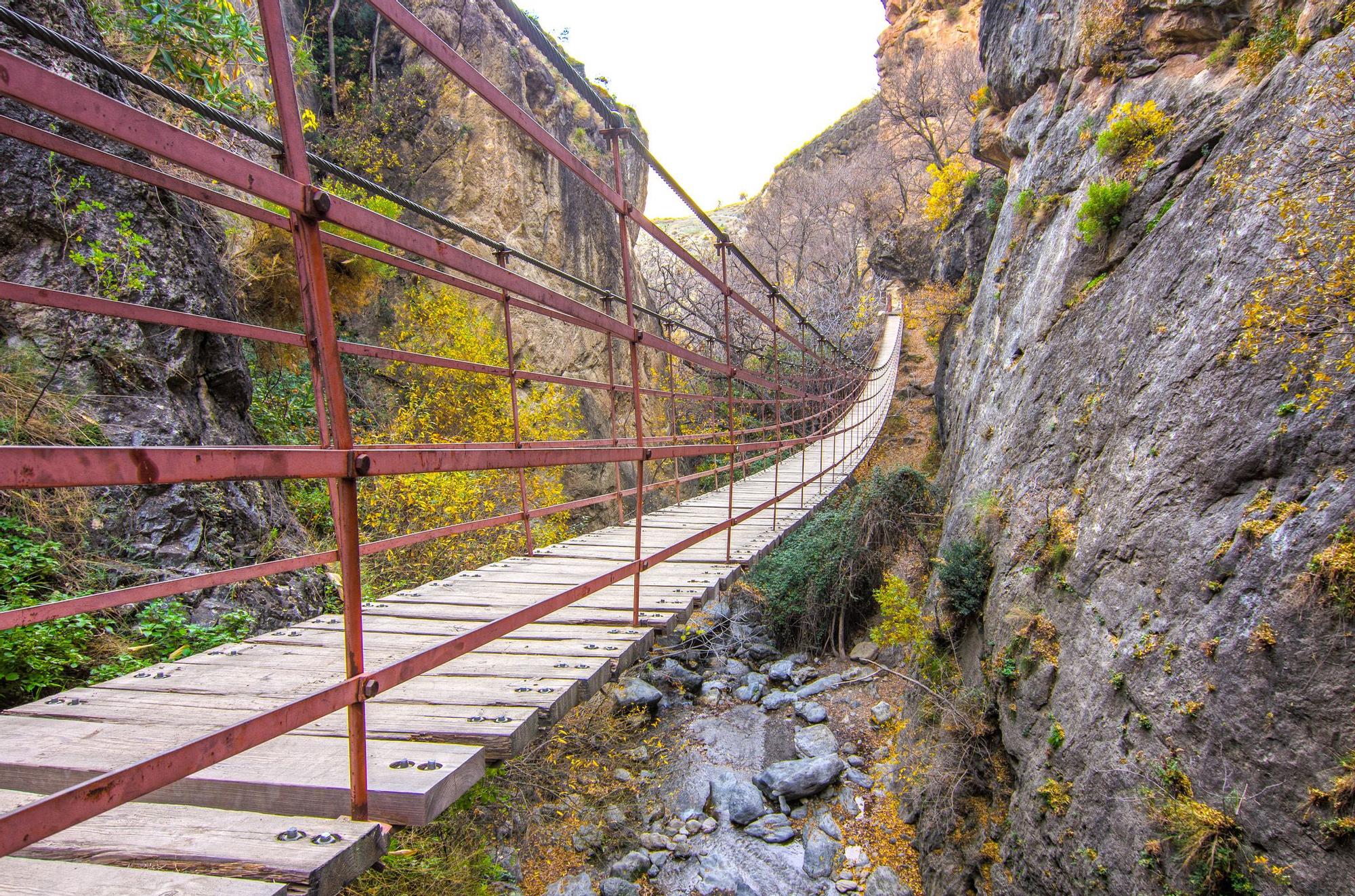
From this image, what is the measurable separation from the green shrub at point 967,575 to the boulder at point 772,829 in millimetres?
2139

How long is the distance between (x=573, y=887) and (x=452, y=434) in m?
5.16

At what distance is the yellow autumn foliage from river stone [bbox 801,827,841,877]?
3879 mm

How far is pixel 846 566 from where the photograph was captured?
7801 millimetres

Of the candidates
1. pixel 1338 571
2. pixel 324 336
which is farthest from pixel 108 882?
pixel 1338 571

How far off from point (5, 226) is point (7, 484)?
461cm

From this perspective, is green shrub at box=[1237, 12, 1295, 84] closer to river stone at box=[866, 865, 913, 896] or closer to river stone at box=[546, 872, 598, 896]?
river stone at box=[866, 865, 913, 896]

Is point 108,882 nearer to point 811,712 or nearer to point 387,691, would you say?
point 387,691

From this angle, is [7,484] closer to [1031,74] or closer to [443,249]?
[443,249]

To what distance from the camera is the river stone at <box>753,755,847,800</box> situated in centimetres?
549

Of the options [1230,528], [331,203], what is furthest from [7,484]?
[1230,528]

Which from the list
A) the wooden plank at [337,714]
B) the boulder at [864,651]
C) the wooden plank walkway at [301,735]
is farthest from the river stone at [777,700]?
the wooden plank at [337,714]

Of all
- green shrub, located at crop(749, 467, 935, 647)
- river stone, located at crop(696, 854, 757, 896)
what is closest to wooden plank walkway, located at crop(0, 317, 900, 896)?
river stone, located at crop(696, 854, 757, 896)

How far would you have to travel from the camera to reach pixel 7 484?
2.20 feet

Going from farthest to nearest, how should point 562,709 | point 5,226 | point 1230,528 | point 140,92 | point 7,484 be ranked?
point 140,92
point 5,226
point 1230,528
point 562,709
point 7,484
